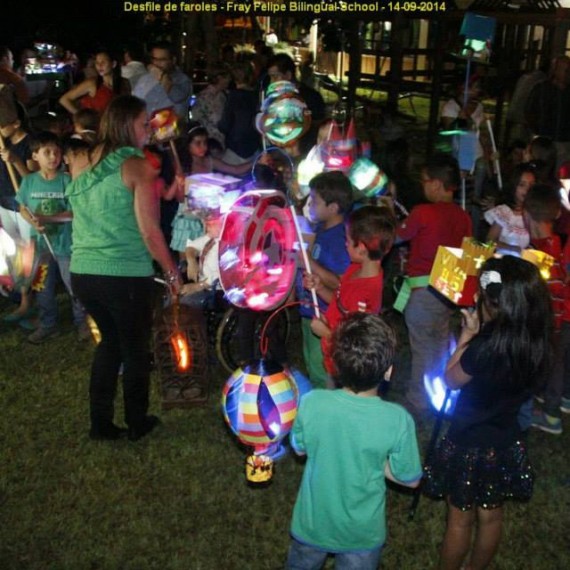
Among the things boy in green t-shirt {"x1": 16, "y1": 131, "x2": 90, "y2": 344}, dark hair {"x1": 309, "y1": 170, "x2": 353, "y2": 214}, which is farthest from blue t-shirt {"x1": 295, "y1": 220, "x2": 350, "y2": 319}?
boy in green t-shirt {"x1": 16, "y1": 131, "x2": 90, "y2": 344}

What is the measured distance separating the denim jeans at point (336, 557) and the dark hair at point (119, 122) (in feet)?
6.98

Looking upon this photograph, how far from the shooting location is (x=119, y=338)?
402 cm

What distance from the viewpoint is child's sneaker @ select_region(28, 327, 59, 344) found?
5616mm

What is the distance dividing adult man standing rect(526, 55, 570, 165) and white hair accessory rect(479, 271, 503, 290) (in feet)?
17.0

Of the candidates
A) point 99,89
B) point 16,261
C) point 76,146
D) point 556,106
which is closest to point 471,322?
point 76,146

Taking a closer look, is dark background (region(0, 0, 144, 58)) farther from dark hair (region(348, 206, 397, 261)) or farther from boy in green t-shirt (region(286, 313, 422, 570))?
boy in green t-shirt (region(286, 313, 422, 570))

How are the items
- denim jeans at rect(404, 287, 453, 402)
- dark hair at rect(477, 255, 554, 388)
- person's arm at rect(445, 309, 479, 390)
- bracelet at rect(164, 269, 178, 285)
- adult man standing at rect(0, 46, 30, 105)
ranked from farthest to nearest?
adult man standing at rect(0, 46, 30, 105), denim jeans at rect(404, 287, 453, 402), bracelet at rect(164, 269, 178, 285), person's arm at rect(445, 309, 479, 390), dark hair at rect(477, 255, 554, 388)

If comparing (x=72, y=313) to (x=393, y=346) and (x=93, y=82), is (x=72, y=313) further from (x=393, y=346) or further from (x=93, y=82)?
(x=393, y=346)

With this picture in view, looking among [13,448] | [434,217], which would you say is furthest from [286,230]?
[13,448]

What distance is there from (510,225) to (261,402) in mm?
2538

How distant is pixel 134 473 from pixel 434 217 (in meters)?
2.18

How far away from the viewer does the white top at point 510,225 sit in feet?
15.2

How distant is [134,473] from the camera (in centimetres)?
405

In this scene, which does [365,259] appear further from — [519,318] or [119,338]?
[119,338]
